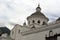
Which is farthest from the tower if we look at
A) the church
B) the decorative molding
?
the decorative molding

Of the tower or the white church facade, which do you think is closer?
the white church facade

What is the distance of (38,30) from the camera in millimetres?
33406

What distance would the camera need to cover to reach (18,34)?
38969 mm

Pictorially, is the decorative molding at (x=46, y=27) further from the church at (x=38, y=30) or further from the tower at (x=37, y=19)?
the tower at (x=37, y=19)

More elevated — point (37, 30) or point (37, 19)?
point (37, 19)

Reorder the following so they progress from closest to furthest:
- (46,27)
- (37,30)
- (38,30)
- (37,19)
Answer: (46,27), (38,30), (37,30), (37,19)

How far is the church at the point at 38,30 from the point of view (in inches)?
1227

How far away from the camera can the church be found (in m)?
31.2

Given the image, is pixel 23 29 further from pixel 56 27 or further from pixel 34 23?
pixel 56 27

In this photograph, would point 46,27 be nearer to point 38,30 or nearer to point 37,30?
point 38,30

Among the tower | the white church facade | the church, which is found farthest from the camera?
the tower

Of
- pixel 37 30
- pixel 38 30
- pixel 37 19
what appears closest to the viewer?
pixel 38 30

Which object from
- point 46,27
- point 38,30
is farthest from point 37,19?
point 46,27

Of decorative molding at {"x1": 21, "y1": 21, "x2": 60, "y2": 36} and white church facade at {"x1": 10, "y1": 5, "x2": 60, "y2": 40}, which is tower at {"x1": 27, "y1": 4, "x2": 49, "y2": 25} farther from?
decorative molding at {"x1": 21, "y1": 21, "x2": 60, "y2": 36}
